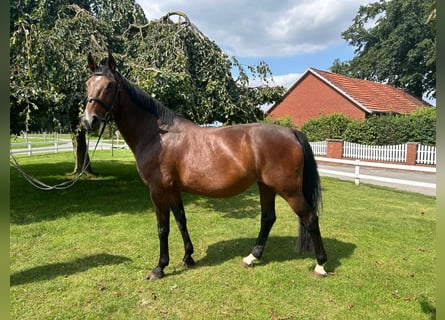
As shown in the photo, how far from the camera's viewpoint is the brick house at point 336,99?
21.0 meters

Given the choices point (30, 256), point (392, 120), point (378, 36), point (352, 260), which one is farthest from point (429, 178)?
point (378, 36)

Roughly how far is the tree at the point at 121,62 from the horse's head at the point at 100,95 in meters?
1.91

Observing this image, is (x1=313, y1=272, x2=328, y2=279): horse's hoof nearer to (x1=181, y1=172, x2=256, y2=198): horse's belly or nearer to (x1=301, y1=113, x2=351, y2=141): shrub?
(x1=181, y1=172, x2=256, y2=198): horse's belly

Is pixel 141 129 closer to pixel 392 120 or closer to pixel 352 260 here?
pixel 352 260

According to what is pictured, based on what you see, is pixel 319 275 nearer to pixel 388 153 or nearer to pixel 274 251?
pixel 274 251

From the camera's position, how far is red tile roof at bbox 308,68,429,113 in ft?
68.8

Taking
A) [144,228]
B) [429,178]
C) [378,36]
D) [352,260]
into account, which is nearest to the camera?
[352,260]

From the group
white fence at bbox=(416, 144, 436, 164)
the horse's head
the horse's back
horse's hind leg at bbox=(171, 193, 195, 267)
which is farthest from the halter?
white fence at bbox=(416, 144, 436, 164)

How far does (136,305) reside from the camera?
2.95 metres

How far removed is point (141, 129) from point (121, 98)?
405 millimetres

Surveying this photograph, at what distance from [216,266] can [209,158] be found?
139cm

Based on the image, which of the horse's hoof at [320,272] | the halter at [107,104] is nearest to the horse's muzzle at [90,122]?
the halter at [107,104]

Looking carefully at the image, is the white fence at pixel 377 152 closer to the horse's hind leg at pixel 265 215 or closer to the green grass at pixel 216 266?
the green grass at pixel 216 266

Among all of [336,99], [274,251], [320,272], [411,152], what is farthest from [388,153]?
[320,272]
